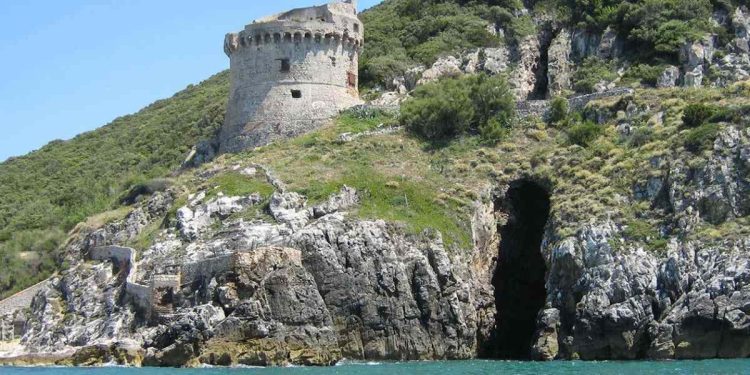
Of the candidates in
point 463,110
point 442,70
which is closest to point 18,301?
point 463,110

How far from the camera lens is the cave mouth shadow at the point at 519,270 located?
189ft

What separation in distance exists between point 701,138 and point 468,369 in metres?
15.2

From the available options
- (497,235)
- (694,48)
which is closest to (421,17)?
(694,48)

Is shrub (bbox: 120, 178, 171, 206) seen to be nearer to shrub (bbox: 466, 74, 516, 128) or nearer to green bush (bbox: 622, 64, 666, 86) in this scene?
shrub (bbox: 466, 74, 516, 128)

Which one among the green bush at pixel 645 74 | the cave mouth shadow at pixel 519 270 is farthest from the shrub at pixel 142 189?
the green bush at pixel 645 74

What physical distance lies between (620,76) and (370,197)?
1802 centimetres

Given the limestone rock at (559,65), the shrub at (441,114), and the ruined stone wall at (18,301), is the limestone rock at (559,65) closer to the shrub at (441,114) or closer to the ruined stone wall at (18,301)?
the shrub at (441,114)

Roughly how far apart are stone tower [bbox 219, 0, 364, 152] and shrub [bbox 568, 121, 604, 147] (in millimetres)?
13285

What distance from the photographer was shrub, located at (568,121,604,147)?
61.6 m

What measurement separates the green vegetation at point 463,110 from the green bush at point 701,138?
35.7ft

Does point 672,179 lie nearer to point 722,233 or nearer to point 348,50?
point 722,233

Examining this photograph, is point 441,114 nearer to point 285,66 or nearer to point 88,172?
point 285,66

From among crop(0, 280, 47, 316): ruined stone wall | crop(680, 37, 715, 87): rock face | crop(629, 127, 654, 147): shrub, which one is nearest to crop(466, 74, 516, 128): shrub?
crop(629, 127, 654, 147): shrub

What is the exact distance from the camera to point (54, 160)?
96.8 metres
